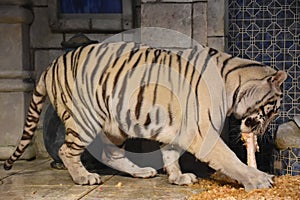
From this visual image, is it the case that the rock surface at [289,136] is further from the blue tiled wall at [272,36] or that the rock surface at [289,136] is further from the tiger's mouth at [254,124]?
the blue tiled wall at [272,36]

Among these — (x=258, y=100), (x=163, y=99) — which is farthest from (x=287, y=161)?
(x=163, y=99)

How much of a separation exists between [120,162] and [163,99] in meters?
0.66

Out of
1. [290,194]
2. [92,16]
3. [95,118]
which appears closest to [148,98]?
[95,118]

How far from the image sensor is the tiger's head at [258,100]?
3098mm

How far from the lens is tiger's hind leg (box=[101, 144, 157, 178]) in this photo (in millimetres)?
3526

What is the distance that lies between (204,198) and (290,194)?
18.4 inches

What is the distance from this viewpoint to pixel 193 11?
3672 mm

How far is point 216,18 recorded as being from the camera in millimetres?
3678

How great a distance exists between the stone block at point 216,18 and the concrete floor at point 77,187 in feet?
3.57

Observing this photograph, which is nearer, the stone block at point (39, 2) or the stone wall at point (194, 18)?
the stone wall at point (194, 18)

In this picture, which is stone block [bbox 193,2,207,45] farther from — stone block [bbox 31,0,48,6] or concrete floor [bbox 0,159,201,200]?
stone block [bbox 31,0,48,6]

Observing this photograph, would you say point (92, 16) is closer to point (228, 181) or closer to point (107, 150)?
point (107, 150)

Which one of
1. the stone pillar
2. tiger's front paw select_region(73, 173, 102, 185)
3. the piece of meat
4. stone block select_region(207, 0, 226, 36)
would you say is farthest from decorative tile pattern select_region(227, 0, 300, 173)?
the stone pillar

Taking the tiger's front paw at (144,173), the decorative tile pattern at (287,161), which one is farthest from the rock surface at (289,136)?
the tiger's front paw at (144,173)
